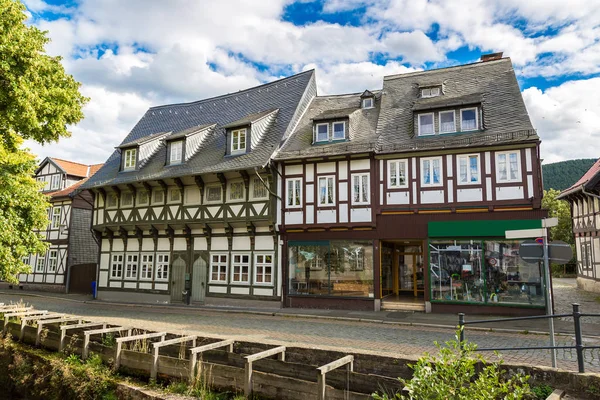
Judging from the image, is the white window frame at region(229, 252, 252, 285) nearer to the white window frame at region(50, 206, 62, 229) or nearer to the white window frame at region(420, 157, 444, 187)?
the white window frame at region(420, 157, 444, 187)

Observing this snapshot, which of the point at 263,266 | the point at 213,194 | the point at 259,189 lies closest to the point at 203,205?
the point at 213,194

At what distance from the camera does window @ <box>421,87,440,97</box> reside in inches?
786

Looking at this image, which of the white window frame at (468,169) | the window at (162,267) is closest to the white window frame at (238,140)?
the window at (162,267)

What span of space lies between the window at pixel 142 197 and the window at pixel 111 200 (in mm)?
1937

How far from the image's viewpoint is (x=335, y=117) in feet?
63.7

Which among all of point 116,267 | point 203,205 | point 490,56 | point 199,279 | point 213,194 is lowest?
point 199,279

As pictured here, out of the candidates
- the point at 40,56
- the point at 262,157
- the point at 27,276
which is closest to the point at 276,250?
the point at 262,157

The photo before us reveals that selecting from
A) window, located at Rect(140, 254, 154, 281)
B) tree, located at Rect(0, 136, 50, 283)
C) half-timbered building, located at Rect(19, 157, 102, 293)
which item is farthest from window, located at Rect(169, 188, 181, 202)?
half-timbered building, located at Rect(19, 157, 102, 293)

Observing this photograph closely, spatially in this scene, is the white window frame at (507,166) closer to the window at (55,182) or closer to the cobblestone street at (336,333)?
the cobblestone street at (336,333)

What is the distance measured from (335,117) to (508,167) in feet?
25.3

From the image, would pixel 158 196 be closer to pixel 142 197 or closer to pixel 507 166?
pixel 142 197

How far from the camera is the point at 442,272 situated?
16688 mm

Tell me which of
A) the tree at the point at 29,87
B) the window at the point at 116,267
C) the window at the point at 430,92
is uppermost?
the window at the point at 430,92

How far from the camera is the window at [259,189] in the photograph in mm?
19391
